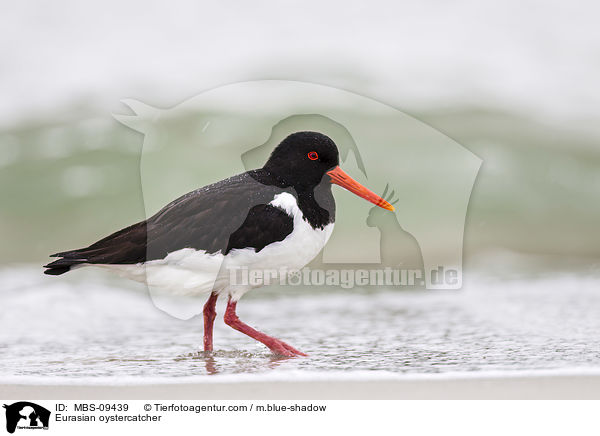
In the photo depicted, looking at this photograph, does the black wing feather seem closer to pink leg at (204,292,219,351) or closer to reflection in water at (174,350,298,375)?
pink leg at (204,292,219,351)

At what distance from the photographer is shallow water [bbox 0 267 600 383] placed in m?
3.58

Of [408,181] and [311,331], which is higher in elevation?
[408,181]

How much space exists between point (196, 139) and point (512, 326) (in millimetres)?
4580

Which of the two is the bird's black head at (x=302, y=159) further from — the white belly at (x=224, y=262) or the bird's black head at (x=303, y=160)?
the white belly at (x=224, y=262)

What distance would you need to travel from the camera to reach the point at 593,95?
10.4 metres

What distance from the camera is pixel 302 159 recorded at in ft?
13.4

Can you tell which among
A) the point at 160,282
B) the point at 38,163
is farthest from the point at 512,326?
the point at 38,163

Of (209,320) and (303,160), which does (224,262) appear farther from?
(303,160)

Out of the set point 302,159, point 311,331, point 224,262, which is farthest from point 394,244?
point 224,262
